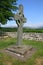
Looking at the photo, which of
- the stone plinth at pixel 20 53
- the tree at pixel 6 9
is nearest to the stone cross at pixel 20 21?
the stone plinth at pixel 20 53

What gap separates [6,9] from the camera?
64.3 feet

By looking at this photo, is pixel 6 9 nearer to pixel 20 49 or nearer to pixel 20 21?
pixel 20 21

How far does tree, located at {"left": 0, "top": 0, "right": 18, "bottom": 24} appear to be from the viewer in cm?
1807

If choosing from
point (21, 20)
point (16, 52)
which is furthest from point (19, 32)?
point (16, 52)

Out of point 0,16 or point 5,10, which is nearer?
point 0,16

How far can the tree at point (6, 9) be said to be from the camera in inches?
711

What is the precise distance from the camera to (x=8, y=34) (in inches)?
713

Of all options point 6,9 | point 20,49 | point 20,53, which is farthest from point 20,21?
point 6,9

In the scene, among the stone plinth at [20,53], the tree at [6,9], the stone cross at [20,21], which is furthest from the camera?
the tree at [6,9]

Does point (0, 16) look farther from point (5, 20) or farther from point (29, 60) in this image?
point (29, 60)

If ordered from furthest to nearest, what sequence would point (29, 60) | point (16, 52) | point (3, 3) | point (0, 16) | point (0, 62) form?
point (3, 3) → point (0, 16) → point (16, 52) → point (29, 60) → point (0, 62)

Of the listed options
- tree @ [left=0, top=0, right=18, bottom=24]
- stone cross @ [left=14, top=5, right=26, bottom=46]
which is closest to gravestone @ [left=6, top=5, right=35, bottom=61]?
stone cross @ [left=14, top=5, right=26, bottom=46]

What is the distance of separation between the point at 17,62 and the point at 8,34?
10.3m

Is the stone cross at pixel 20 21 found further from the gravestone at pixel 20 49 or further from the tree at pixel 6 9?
the tree at pixel 6 9
